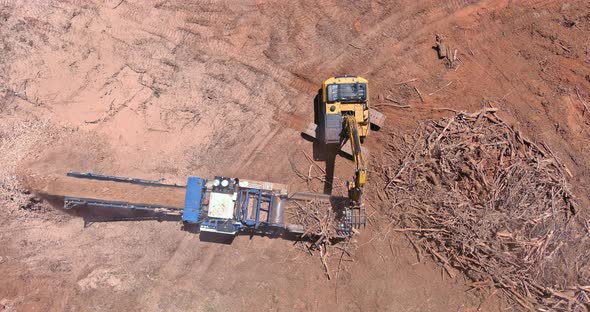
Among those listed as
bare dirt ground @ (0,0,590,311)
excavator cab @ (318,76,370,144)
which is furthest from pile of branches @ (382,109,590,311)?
excavator cab @ (318,76,370,144)

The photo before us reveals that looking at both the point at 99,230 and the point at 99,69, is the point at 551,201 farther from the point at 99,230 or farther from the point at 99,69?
the point at 99,69

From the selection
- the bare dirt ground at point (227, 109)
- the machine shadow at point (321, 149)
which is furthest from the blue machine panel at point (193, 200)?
the machine shadow at point (321, 149)

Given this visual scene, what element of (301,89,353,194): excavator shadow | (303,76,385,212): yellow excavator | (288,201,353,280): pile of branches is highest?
(303,76,385,212): yellow excavator

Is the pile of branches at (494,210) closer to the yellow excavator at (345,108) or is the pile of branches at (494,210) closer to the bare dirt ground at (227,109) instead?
the bare dirt ground at (227,109)

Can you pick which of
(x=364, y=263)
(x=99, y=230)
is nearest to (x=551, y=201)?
(x=364, y=263)

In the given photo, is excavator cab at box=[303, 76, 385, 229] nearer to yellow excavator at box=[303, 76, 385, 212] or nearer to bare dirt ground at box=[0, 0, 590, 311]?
yellow excavator at box=[303, 76, 385, 212]
